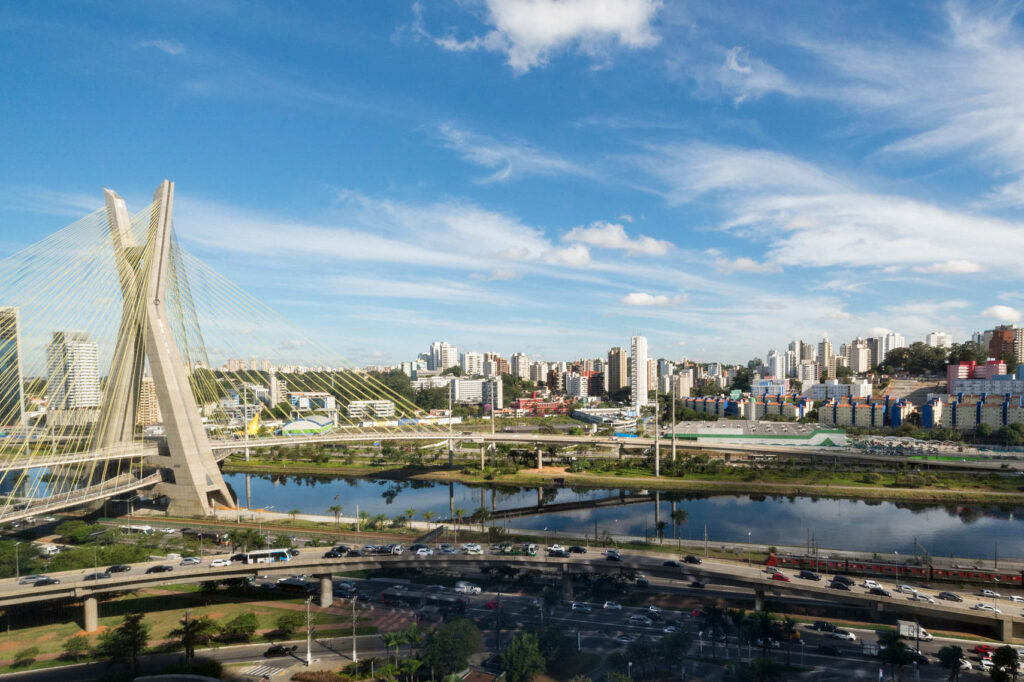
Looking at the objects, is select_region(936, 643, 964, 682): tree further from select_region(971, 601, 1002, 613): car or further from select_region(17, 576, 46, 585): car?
select_region(17, 576, 46, 585): car

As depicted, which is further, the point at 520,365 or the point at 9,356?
the point at 520,365

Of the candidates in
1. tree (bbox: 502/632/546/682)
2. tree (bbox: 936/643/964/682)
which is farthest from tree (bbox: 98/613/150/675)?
tree (bbox: 936/643/964/682)

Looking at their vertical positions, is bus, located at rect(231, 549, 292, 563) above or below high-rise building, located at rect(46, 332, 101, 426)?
below

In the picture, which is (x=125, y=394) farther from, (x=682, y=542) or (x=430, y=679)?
(x=682, y=542)

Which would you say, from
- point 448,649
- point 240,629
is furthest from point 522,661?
point 240,629

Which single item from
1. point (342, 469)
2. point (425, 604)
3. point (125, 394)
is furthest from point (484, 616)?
point (342, 469)

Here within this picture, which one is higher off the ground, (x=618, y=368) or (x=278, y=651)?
(x=618, y=368)

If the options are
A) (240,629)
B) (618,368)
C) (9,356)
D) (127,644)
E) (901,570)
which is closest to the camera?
(127,644)

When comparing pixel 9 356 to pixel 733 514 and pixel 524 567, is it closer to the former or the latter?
pixel 524 567
